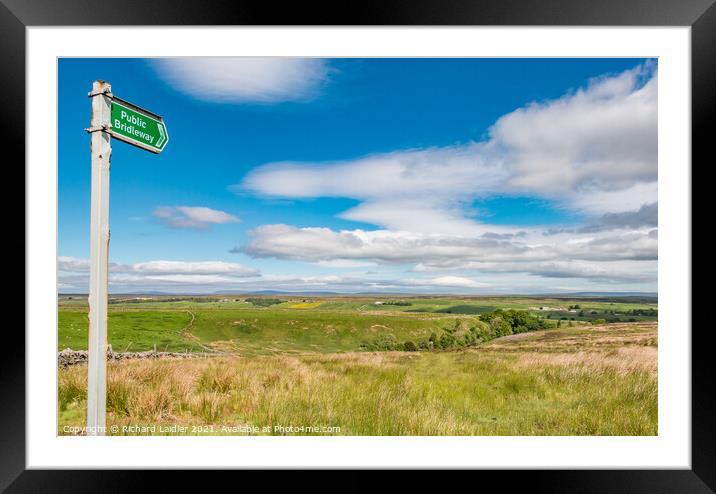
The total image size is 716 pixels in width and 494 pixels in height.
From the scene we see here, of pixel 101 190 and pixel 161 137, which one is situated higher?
pixel 161 137

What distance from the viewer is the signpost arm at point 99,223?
6.82 ft

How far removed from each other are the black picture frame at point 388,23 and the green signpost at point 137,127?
518 mm

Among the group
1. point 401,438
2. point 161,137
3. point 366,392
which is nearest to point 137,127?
point 161,137

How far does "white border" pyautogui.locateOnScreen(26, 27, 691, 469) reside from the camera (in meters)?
2.21

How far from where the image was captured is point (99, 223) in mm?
2084

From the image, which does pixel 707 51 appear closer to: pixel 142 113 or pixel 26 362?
pixel 142 113

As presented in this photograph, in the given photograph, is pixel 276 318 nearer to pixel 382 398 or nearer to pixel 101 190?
pixel 382 398

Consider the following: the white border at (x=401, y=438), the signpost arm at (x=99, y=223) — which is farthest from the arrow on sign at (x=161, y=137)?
the white border at (x=401, y=438)

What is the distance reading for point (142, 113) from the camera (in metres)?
2.20

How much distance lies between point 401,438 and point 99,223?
2495 millimetres

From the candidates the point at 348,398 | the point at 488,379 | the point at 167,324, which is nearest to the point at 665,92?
the point at 488,379

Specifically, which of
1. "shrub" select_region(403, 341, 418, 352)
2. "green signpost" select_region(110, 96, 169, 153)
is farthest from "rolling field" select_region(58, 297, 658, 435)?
"shrub" select_region(403, 341, 418, 352)

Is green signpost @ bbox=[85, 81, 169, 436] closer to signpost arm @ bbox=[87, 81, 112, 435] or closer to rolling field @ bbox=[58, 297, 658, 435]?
signpost arm @ bbox=[87, 81, 112, 435]

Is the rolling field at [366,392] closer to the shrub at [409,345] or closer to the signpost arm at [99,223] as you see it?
the signpost arm at [99,223]
